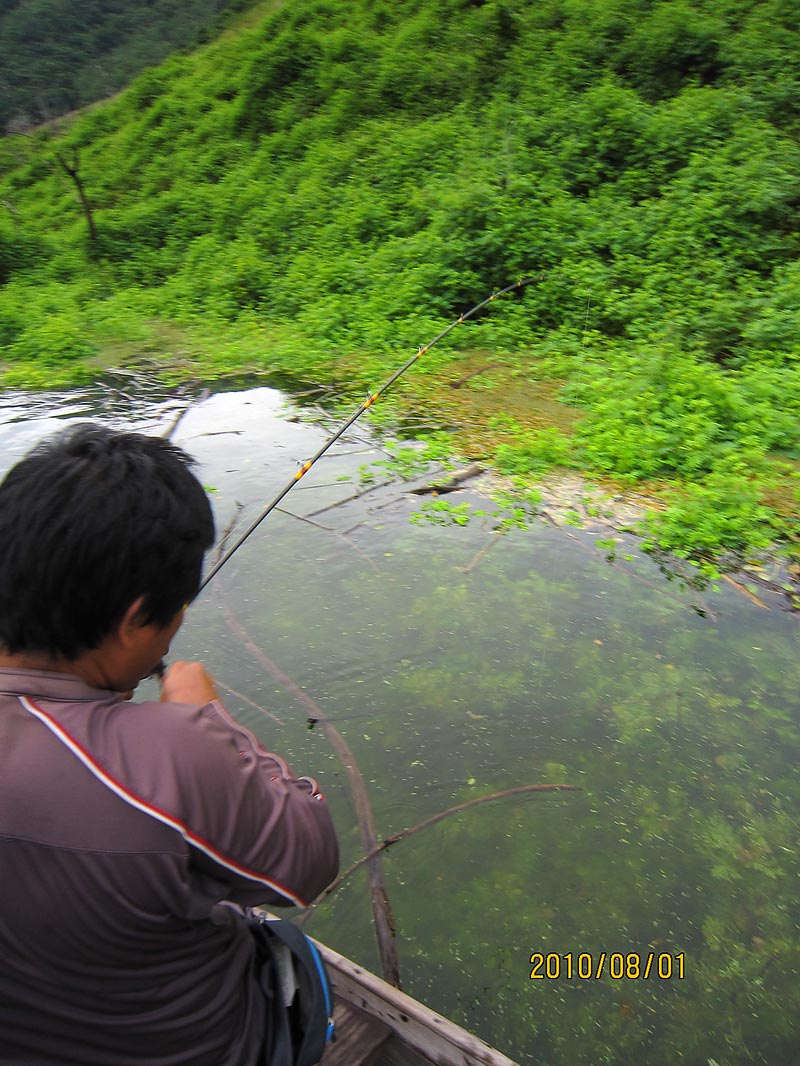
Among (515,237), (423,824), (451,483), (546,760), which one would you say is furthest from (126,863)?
(515,237)

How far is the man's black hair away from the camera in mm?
968

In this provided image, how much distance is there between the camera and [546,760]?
110 inches

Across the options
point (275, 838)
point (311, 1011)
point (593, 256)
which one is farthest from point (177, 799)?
point (593, 256)

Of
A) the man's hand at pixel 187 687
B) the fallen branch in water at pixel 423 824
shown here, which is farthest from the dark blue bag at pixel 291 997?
the fallen branch in water at pixel 423 824

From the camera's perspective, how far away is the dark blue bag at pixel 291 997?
1.21 meters

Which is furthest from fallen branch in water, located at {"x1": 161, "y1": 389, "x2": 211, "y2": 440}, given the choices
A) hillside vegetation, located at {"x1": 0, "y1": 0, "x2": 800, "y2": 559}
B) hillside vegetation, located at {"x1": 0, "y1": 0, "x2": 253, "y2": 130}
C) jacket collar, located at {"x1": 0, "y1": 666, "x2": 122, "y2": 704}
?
hillside vegetation, located at {"x1": 0, "y1": 0, "x2": 253, "y2": 130}

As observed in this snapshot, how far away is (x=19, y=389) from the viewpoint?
7777 mm

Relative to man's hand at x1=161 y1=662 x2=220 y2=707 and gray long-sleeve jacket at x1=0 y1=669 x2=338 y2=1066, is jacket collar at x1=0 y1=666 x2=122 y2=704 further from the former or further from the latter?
man's hand at x1=161 y1=662 x2=220 y2=707

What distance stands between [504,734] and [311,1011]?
1.74 meters

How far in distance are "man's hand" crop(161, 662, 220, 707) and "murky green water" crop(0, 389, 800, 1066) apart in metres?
1.30

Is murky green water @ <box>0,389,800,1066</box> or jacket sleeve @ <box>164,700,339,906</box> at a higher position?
jacket sleeve @ <box>164,700,339,906</box>

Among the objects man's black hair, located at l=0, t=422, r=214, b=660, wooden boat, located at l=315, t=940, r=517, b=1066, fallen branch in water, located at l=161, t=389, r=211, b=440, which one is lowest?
fallen branch in water, located at l=161, t=389, r=211, b=440

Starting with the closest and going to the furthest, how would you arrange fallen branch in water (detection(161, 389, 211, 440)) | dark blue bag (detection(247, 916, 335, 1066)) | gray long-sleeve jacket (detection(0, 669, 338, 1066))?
1. gray long-sleeve jacket (detection(0, 669, 338, 1066))
2. dark blue bag (detection(247, 916, 335, 1066))
3. fallen branch in water (detection(161, 389, 211, 440))

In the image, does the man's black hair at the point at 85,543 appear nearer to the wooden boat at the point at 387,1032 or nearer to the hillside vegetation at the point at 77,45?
the wooden boat at the point at 387,1032
